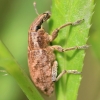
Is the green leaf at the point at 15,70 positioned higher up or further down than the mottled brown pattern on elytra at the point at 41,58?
higher up

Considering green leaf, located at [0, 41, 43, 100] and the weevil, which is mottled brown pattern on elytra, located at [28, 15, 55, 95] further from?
green leaf, located at [0, 41, 43, 100]

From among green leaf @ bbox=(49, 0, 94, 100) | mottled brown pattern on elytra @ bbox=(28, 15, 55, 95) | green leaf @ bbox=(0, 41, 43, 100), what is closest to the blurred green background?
mottled brown pattern on elytra @ bbox=(28, 15, 55, 95)

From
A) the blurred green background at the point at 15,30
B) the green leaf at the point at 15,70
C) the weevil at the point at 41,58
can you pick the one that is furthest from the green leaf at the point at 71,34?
the blurred green background at the point at 15,30

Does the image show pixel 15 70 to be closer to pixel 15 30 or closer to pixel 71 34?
pixel 71 34

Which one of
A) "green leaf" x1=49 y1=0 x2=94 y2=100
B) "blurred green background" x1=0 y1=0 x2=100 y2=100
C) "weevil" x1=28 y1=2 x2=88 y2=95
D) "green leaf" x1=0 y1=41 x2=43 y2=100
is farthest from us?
"blurred green background" x1=0 y1=0 x2=100 y2=100

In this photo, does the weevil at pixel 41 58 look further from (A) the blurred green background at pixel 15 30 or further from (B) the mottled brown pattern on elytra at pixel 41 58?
(A) the blurred green background at pixel 15 30

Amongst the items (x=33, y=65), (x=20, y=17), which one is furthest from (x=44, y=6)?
(x=33, y=65)
